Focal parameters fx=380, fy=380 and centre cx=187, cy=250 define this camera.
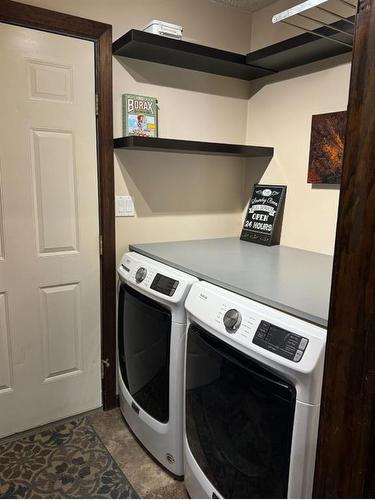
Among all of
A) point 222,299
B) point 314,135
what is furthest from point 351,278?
point 314,135

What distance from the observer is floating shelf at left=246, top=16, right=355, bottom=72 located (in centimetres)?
176

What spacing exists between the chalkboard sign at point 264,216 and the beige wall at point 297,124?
5cm

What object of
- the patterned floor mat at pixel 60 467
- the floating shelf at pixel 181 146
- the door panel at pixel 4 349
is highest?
the floating shelf at pixel 181 146

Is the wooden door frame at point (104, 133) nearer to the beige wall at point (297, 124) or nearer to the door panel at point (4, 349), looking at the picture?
the door panel at point (4, 349)

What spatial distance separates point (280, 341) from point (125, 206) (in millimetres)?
1370

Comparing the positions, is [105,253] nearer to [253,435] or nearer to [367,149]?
[253,435]

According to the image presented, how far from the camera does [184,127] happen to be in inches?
93.0

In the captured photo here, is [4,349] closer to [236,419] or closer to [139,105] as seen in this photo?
[236,419]

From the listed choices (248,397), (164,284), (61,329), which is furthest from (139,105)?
(248,397)

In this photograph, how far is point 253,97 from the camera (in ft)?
8.36

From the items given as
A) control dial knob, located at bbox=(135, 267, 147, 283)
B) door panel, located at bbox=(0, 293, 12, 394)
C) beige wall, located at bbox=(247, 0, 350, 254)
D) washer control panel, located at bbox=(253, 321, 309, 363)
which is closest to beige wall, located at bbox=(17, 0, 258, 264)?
beige wall, located at bbox=(247, 0, 350, 254)

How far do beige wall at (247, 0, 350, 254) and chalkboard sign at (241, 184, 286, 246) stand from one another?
47mm

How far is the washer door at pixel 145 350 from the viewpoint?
177 centimetres

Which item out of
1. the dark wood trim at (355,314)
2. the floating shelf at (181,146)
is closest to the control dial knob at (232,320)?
the dark wood trim at (355,314)
